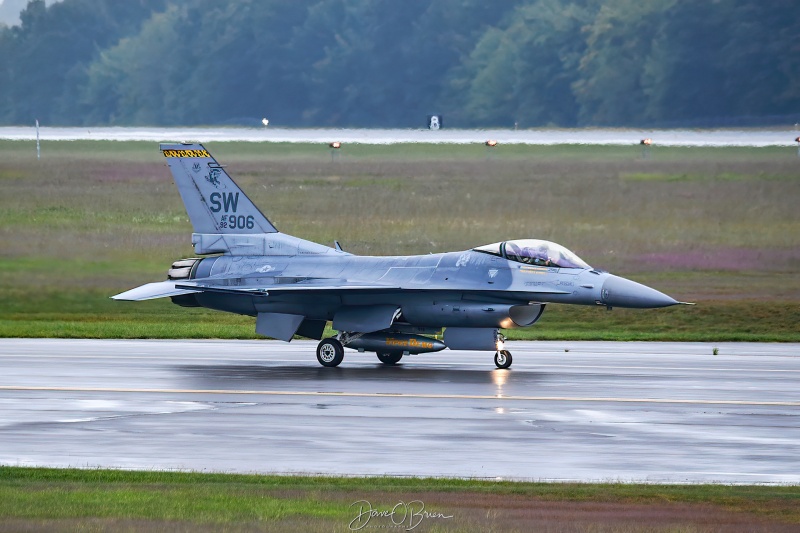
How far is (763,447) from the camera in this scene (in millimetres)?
15719

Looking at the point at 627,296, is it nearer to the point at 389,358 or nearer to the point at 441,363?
the point at 441,363

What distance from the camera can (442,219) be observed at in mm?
43219

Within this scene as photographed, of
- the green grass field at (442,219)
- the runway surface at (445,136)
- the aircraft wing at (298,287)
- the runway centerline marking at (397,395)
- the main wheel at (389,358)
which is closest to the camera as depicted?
the runway centerline marking at (397,395)

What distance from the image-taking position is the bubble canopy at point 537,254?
24.3m

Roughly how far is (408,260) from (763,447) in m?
10.8

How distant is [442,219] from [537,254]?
743 inches

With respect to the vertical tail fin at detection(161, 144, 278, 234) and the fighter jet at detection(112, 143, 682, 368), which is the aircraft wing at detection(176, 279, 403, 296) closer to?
the fighter jet at detection(112, 143, 682, 368)

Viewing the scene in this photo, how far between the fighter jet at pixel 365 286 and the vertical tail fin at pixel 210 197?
0.02m

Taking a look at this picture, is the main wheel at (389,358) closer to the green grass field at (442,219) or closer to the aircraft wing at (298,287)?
the aircraft wing at (298,287)
